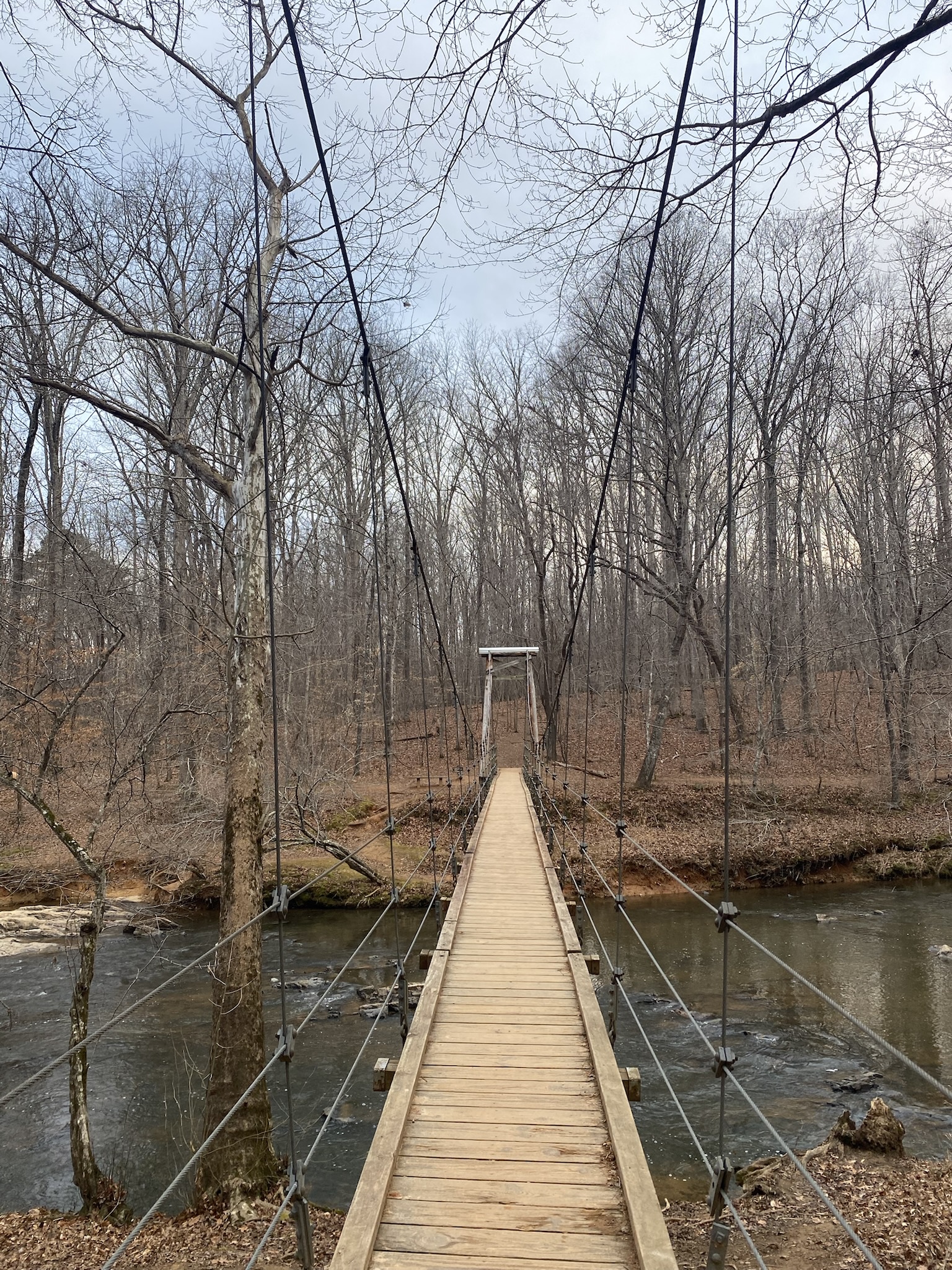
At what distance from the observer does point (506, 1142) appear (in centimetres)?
247

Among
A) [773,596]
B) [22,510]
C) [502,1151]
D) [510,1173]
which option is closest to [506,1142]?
[502,1151]

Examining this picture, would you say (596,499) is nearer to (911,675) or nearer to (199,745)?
(911,675)

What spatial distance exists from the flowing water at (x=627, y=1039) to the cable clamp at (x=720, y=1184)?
2.26 m

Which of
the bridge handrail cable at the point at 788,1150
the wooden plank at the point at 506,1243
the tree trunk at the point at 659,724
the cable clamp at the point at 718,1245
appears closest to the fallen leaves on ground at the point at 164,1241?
the bridge handrail cable at the point at 788,1150

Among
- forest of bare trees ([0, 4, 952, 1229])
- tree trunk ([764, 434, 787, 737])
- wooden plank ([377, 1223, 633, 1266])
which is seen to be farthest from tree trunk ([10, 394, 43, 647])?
tree trunk ([764, 434, 787, 737])

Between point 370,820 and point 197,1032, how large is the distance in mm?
5872

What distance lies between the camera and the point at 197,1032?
702 cm

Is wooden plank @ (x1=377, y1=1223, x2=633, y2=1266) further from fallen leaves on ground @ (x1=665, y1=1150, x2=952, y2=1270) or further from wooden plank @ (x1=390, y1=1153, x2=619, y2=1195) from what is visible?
fallen leaves on ground @ (x1=665, y1=1150, x2=952, y2=1270)

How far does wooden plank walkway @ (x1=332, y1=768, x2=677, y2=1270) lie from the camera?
77.7 inches

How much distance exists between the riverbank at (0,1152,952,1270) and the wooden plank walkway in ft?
4.67

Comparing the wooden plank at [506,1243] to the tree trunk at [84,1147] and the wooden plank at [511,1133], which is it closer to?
the wooden plank at [511,1133]

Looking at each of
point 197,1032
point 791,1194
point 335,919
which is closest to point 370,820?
point 335,919

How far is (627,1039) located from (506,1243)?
17.3 ft

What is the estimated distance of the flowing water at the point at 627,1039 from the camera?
5289 mm
